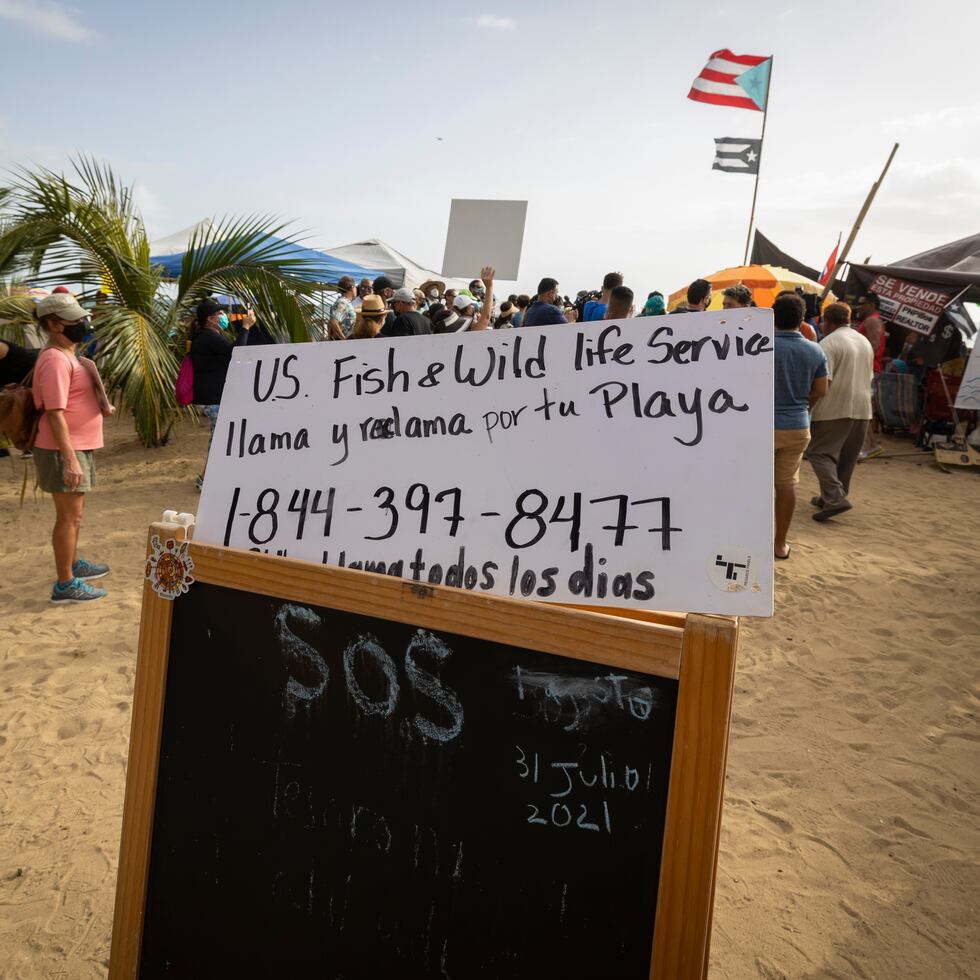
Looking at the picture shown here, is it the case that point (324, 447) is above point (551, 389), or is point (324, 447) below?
below

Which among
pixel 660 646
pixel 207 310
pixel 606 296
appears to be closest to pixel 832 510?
pixel 606 296

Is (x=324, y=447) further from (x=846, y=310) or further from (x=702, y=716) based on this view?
(x=846, y=310)

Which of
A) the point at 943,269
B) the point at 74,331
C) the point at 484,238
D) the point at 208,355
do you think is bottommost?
the point at 74,331

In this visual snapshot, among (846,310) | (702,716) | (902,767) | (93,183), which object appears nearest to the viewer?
(702,716)

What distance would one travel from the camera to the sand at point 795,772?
2229 mm

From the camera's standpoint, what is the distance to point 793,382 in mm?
5246

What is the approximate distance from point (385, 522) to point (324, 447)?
0.24 meters

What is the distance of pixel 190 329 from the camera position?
8203 millimetres

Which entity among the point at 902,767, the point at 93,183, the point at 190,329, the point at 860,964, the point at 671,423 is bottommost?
the point at 860,964

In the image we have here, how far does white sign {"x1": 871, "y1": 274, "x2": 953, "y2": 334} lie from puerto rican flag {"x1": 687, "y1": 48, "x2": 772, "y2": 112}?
5.44 meters

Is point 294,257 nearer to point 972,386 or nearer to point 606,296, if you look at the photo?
point 606,296

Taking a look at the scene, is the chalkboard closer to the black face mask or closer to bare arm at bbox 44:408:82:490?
bare arm at bbox 44:408:82:490

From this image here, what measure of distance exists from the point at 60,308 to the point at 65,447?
75 cm

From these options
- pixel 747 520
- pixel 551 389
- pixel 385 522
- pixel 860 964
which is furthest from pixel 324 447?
pixel 860 964
